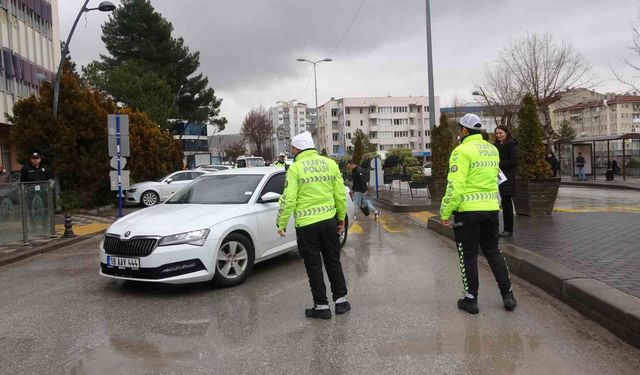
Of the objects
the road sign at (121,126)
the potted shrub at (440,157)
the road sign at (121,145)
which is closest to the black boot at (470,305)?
the potted shrub at (440,157)

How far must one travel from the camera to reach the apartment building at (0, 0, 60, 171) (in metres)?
25.3

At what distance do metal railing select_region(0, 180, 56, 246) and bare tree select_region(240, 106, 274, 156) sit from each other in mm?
70425

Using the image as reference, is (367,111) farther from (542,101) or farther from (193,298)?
(193,298)

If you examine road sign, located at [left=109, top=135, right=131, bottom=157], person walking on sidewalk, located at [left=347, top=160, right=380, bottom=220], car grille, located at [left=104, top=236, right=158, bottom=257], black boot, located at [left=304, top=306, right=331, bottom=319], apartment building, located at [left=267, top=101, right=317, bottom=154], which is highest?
apartment building, located at [left=267, top=101, right=317, bottom=154]

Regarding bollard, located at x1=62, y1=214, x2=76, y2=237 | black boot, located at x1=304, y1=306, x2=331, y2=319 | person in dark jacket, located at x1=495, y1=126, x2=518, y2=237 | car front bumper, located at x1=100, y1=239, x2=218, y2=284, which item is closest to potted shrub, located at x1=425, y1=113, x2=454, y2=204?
person in dark jacket, located at x1=495, y1=126, x2=518, y2=237

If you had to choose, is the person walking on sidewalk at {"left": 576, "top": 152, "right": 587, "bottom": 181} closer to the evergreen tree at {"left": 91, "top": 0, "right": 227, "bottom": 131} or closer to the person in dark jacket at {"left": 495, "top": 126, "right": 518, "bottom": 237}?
the person in dark jacket at {"left": 495, "top": 126, "right": 518, "bottom": 237}

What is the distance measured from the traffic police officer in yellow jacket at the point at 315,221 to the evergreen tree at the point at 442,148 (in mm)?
11810

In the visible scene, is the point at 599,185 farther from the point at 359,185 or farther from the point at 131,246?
the point at 131,246

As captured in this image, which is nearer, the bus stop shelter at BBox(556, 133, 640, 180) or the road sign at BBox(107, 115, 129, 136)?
the road sign at BBox(107, 115, 129, 136)

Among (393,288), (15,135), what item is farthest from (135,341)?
(15,135)

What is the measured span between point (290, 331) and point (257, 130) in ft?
258

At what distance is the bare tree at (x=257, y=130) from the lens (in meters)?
81.9

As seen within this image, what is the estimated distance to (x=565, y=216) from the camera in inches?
459

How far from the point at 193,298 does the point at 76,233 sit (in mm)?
7881
